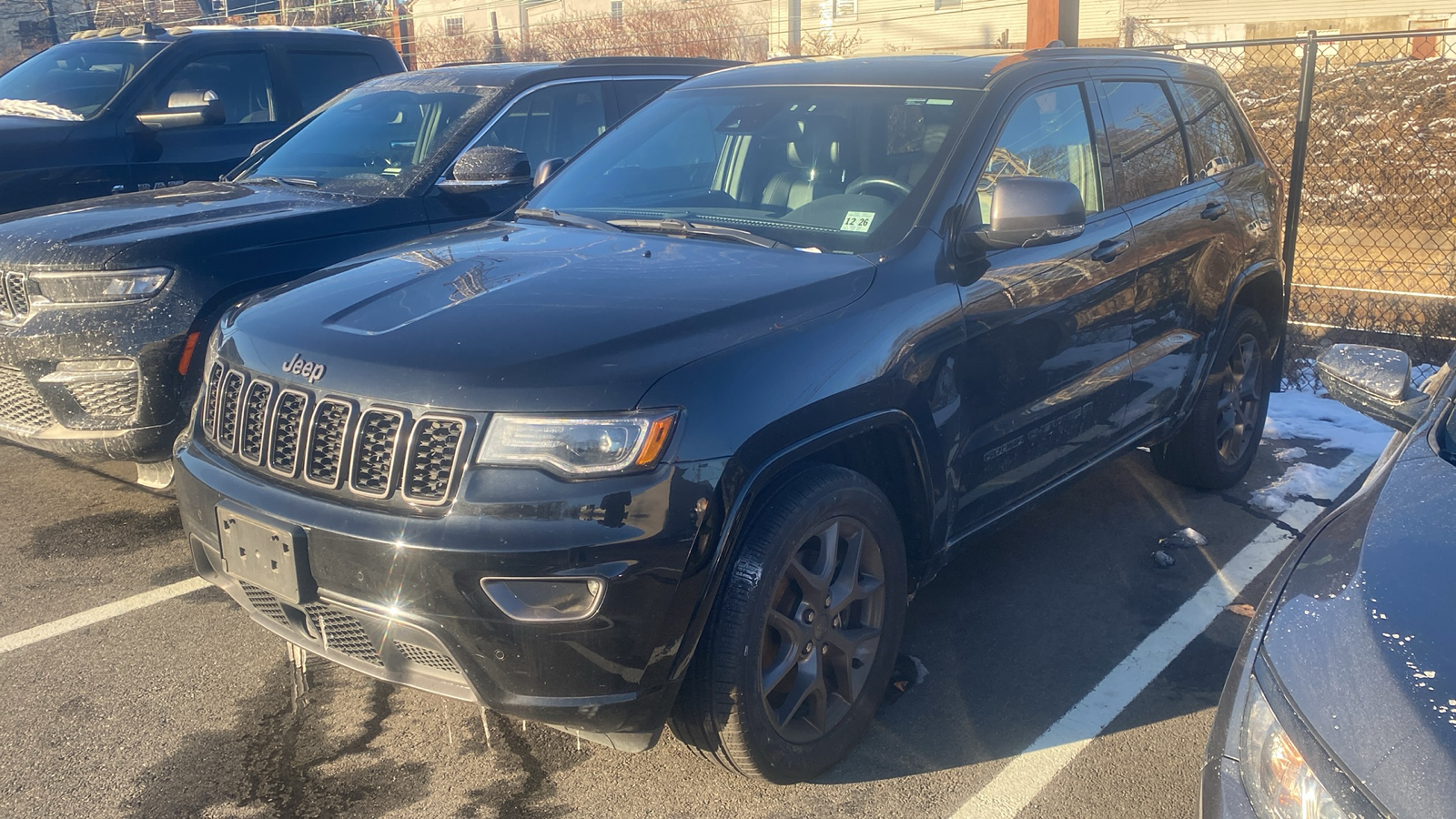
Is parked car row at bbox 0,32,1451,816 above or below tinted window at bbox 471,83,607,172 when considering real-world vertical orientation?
below

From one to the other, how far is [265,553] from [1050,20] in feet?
20.0

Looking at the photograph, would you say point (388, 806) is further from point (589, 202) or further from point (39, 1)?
point (39, 1)

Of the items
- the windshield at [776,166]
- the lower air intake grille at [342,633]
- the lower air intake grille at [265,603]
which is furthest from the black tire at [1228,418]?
the lower air intake grille at [265,603]

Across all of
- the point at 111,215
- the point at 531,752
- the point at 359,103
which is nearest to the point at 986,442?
the point at 531,752

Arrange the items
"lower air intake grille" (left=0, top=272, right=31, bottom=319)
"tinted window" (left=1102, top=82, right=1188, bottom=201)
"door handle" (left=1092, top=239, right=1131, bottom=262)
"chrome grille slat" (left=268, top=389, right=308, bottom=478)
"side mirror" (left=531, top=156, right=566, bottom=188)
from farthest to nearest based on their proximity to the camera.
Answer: "side mirror" (left=531, top=156, right=566, bottom=188), "lower air intake grille" (left=0, top=272, right=31, bottom=319), "tinted window" (left=1102, top=82, right=1188, bottom=201), "door handle" (left=1092, top=239, right=1131, bottom=262), "chrome grille slat" (left=268, top=389, right=308, bottom=478)

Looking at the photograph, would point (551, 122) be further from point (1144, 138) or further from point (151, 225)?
point (1144, 138)

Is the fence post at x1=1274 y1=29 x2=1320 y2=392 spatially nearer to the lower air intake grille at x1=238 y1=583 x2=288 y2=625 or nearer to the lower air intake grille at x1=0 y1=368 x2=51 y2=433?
the lower air intake grille at x1=238 y1=583 x2=288 y2=625

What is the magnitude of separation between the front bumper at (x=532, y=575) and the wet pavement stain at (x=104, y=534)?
7.63 feet

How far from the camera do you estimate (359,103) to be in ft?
20.7

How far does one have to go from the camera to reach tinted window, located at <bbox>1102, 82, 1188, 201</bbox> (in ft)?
14.4

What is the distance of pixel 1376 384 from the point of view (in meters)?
2.99

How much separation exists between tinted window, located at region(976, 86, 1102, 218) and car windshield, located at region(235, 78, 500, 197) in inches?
112

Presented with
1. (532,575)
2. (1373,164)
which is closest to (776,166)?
(532,575)

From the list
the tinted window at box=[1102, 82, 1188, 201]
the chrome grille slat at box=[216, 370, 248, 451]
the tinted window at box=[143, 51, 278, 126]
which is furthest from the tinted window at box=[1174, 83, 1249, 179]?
the tinted window at box=[143, 51, 278, 126]
